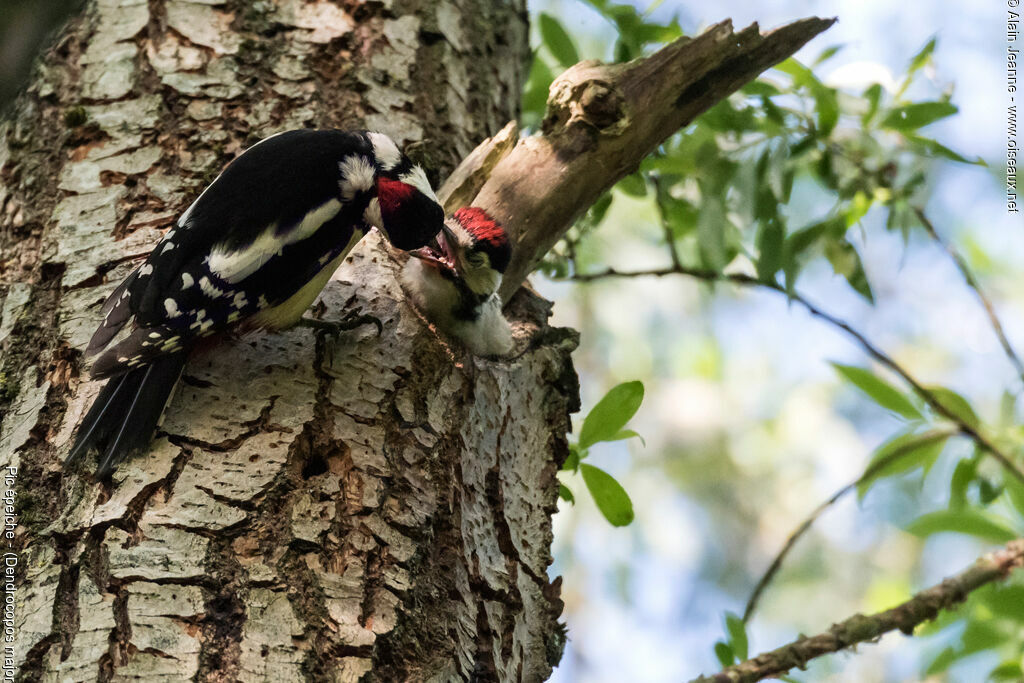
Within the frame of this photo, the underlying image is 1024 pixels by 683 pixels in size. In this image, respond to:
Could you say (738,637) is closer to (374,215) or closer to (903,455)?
(903,455)

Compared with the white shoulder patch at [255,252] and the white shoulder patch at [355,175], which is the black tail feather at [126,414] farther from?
the white shoulder patch at [355,175]

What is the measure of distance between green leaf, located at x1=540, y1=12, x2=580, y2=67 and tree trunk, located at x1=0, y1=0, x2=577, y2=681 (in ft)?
0.76

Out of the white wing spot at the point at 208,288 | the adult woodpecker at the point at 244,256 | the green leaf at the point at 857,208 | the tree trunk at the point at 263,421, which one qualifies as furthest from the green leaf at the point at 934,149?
the white wing spot at the point at 208,288

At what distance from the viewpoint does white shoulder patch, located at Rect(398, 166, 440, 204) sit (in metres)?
2.25

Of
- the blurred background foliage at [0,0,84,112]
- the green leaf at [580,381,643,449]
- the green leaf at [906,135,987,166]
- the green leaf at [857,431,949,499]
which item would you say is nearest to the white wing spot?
the blurred background foliage at [0,0,84,112]

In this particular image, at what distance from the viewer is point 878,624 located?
1.93 meters

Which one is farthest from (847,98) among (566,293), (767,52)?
(566,293)

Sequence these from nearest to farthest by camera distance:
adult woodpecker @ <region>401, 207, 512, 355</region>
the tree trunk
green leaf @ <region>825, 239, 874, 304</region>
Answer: the tree trunk, adult woodpecker @ <region>401, 207, 512, 355</region>, green leaf @ <region>825, 239, 874, 304</region>

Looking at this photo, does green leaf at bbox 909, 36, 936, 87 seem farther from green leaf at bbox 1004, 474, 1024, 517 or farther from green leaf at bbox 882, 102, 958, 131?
green leaf at bbox 1004, 474, 1024, 517

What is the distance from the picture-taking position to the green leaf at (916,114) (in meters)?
2.64

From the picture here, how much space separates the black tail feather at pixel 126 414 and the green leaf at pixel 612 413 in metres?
0.98

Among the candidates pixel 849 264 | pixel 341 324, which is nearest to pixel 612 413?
pixel 341 324

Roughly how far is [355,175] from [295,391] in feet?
1.82

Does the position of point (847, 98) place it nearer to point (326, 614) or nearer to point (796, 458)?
point (326, 614)
